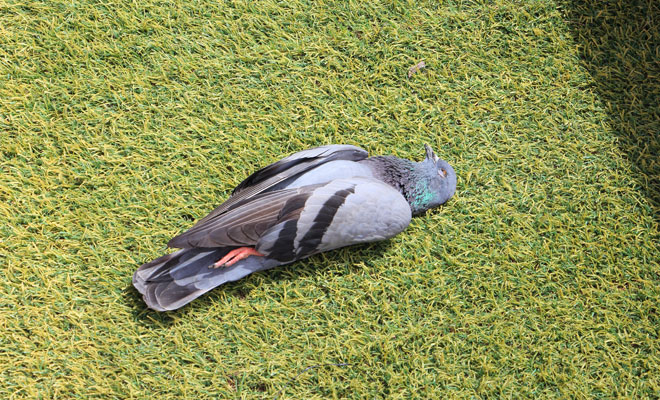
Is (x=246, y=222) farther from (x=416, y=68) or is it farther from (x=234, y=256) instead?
(x=416, y=68)

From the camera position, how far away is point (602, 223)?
3865 mm

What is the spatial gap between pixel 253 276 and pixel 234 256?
320 mm

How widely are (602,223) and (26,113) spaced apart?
428cm

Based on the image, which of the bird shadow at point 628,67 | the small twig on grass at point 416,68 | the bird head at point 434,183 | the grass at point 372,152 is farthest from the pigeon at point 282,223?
the bird shadow at point 628,67

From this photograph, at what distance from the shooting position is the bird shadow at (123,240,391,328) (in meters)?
3.37

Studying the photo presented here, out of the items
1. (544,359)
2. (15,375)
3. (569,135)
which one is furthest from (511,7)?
(15,375)

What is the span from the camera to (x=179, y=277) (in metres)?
3.25

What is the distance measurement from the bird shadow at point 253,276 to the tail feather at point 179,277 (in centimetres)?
16

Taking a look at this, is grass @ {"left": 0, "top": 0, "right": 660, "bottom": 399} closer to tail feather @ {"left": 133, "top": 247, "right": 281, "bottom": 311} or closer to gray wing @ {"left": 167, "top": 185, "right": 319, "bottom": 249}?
tail feather @ {"left": 133, "top": 247, "right": 281, "bottom": 311}

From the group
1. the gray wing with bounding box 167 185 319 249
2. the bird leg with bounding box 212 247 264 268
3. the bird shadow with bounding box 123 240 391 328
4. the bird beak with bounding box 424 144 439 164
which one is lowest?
the bird shadow with bounding box 123 240 391 328

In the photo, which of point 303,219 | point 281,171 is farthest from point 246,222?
point 281,171

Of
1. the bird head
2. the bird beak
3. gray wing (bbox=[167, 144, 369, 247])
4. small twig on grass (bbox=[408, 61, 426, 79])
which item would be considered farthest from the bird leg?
small twig on grass (bbox=[408, 61, 426, 79])

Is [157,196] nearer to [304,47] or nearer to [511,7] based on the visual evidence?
[304,47]

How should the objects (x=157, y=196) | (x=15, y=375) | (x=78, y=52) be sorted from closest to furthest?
(x=15, y=375)
(x=157, y=196)
(x=78, y=52)
